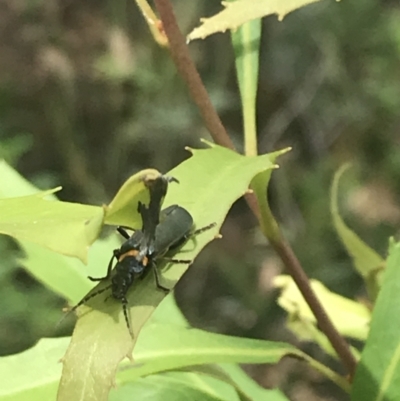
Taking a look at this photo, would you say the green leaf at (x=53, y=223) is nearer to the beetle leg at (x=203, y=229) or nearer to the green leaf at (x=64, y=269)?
the beetle leg at (x=203, y=229)

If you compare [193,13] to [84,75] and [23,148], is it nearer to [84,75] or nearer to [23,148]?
[84,75]

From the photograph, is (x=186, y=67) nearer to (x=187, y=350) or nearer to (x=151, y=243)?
(x=151, y=243)

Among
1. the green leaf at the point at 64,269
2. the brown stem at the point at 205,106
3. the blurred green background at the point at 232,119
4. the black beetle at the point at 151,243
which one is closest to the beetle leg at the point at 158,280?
the black beetle at the point at 151,243

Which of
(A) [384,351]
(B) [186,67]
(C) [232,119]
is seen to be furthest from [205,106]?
(C) [232,119]

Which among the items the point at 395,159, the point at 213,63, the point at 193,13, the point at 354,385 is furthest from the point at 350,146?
the point at 354,385

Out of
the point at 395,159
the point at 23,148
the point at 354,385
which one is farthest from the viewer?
the point at 395,159
